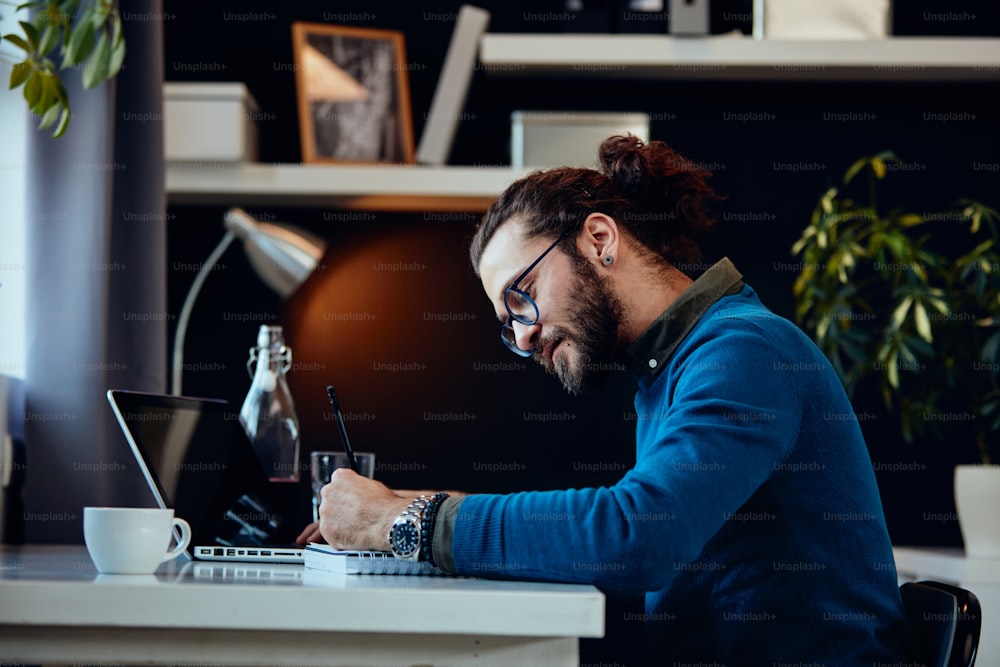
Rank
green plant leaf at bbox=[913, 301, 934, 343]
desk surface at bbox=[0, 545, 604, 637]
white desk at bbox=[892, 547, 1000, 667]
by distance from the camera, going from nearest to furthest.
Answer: desk surface at bbox=[0, 545, 604, 637], white desk at bbox=[892, 547, 1000, 667], green plant leaf at bbox=[913, 301, 934, 343]

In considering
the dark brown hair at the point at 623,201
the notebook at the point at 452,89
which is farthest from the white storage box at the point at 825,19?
the dark brown hair at the point at 623,201

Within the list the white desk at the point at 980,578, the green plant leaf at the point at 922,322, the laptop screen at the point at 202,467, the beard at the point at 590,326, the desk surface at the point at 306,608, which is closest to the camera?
the desk surface at the point at 306,608

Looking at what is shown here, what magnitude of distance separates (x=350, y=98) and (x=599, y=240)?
4.48ft

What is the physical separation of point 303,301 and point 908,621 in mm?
1909

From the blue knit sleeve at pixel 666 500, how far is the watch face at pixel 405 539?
0.05 m

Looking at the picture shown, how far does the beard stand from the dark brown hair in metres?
0.08

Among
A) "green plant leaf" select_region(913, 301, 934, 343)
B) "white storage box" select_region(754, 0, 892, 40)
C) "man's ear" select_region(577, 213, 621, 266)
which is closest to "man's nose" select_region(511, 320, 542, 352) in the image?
"man's ear" select_region(577, 213, 621, 266)

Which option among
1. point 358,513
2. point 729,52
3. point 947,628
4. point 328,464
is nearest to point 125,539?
point 358,513

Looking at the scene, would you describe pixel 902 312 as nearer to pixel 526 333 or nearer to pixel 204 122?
pixel 526 333

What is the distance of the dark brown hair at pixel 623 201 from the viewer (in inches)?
62.2

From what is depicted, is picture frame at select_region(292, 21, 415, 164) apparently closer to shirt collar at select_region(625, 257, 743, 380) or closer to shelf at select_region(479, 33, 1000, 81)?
shelf at select_region(479, 33, 1000, 81)

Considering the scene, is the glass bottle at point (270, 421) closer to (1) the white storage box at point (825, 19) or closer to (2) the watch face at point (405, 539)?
(2) the watch face at point (405, 539)

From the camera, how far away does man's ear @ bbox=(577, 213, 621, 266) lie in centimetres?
156

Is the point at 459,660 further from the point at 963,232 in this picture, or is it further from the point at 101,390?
the point at 963,232
